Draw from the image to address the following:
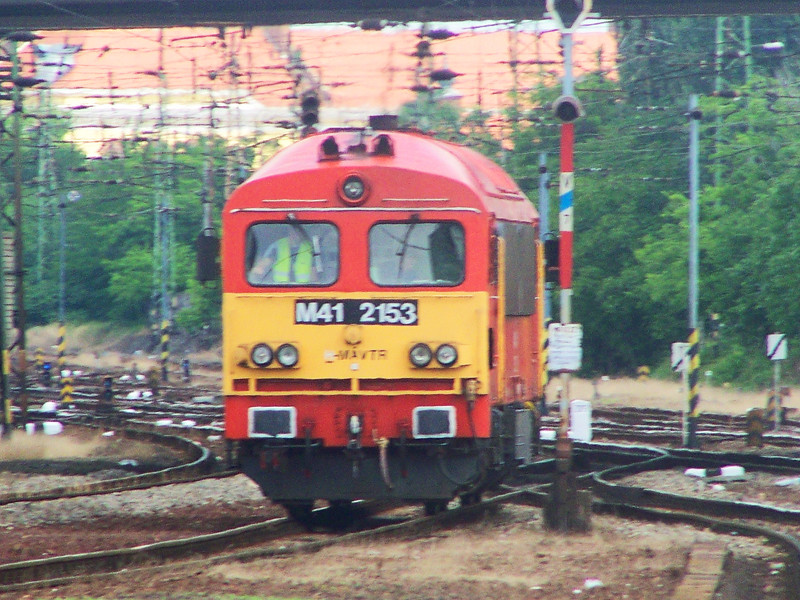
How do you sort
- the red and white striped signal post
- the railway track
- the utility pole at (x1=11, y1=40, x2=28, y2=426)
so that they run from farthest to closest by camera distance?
the utility pole at (x1=11, y1=40, x2=28, y2=426), the red and white striped signal post, the railway track

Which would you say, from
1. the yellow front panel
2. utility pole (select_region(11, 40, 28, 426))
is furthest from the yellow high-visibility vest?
utility pole (select_region(11, 40, 28, 426))

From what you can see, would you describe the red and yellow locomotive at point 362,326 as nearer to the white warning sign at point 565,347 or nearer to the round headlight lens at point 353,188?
the round headlight lens at point 353,188

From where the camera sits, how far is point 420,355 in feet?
36.4

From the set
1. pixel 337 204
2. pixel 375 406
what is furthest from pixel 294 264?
pixel 375 406

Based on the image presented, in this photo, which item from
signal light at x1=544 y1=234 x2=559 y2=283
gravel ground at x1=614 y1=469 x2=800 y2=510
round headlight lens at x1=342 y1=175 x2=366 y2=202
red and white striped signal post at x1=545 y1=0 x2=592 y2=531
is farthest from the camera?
gravel ground at x1=614 y1=469 x2=800 y2=510

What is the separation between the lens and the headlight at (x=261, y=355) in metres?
11.2

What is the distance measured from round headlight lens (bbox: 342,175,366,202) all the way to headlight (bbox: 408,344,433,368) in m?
1.41

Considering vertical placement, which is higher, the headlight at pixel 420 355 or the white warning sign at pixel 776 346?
the white warning sign at pixel 776 346

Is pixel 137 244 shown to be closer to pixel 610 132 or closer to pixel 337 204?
pixel 610 132

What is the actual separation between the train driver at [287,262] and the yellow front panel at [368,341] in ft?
0.75

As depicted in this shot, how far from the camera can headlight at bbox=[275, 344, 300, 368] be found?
36.6 ft

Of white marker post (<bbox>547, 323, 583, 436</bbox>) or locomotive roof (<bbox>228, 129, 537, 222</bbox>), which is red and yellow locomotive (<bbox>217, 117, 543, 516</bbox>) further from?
white marker post (<bbox>547, 323, 583, 436</bbox>)

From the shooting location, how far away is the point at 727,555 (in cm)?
1018

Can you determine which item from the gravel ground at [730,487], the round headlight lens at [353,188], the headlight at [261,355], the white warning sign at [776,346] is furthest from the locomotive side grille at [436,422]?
the white warning sign at [776,346]
